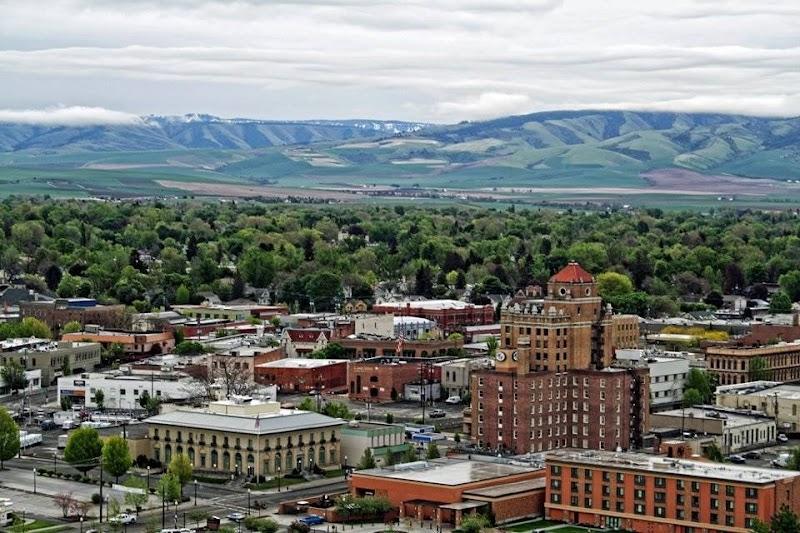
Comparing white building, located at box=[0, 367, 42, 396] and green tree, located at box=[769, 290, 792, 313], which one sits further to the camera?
green tree, located at box=[769, 290, 792, 313]

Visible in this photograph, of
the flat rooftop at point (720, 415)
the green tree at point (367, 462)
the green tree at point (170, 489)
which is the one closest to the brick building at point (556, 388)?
the flat rooftop at point (720, 415)

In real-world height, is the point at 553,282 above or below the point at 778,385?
above

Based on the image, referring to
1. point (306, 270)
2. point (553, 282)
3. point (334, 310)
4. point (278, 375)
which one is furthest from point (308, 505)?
point (306, 270)

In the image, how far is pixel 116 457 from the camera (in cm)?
6844

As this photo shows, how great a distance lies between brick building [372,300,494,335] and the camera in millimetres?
116250

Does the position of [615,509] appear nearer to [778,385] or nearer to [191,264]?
[778,385]

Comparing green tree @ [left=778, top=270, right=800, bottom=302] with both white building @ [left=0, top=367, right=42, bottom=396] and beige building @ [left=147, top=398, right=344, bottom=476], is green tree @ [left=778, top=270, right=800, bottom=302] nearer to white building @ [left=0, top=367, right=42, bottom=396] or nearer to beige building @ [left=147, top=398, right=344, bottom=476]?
white building @ [left=0, top=367, right=42, bottom=396]

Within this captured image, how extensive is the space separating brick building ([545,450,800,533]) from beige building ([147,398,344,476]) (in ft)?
35.3

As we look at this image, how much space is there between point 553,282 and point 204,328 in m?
39.0

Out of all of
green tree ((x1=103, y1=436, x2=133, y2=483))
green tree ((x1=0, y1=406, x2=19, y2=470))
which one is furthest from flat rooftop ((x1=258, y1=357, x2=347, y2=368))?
Result: green tree ((x1=103, y1=436, x2=133, y2=483))

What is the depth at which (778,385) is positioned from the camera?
295 ft

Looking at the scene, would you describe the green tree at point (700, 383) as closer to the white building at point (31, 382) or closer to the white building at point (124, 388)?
the white building at point (124, 388)

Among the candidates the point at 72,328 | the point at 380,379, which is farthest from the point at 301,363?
the point at 72,328

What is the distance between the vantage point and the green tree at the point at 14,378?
93.6m
